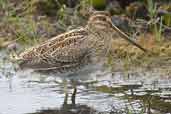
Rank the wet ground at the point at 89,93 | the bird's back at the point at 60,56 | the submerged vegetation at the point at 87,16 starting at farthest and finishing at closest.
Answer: the submerged vegetation at the point at 87,16 → the bird's back at the point at 60,56 → the wet ground at the point at 89,93

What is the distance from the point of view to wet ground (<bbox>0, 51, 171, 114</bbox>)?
21.6 ft

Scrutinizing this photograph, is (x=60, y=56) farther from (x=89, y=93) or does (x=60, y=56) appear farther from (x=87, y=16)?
(x=87, y=16)

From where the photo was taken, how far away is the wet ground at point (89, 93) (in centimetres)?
659

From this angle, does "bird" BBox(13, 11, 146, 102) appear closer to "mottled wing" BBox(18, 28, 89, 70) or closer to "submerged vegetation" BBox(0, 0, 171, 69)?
"mottled wing" BBox(18, 28, 89, 70)

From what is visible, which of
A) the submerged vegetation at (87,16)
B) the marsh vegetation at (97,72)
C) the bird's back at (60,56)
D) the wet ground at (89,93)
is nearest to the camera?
the wet ground at (89,93)

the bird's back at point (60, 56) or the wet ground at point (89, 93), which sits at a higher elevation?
the bird's back at point (60, 56)

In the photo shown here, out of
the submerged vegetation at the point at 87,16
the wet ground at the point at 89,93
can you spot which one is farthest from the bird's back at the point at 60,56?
the submerged vegetation at the point at 87,16

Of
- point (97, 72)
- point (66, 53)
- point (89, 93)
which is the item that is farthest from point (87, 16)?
point (89, 93)

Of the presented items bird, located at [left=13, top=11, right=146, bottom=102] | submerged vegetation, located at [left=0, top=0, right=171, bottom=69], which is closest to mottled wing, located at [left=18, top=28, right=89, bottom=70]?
bird, located at [left=13, top=11, right=146, bottom=102]

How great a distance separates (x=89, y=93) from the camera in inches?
282

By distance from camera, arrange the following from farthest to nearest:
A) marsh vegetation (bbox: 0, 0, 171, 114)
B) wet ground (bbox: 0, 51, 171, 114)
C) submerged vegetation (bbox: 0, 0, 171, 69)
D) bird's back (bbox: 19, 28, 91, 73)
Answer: submerged vegetation (bbox: 0, 0, 171, 69), bird's back (bbox: 19, 28, 91, 73), marsh vegetation (bbox: 0, 0, 171, 114), wet ground (bbox: 0, 51, 171, 114)

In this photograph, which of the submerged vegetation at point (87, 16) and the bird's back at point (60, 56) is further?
the submerged vegetation at point (87, 16)

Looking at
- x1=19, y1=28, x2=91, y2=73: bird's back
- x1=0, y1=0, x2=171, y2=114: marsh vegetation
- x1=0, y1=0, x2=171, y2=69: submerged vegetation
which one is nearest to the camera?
x1=0, y1=0, x2=171, y2=114: marsh vegetation

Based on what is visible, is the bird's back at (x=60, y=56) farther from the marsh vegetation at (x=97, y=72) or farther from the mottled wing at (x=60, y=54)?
the marsh vegetation at (x=97, y=72)
